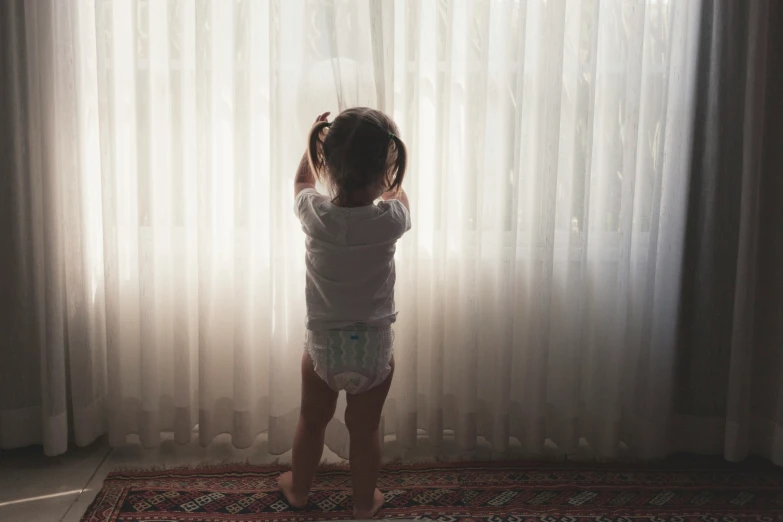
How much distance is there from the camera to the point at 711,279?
2096 mm

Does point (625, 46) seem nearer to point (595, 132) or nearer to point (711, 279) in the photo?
point (595, 132)

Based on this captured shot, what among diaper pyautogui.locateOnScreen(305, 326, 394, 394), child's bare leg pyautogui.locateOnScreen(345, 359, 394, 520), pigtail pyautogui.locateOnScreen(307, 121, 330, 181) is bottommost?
child's bare leg pyautogui.locateOnScreen(345, 359, 394, 520)

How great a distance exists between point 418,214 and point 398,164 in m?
0.34

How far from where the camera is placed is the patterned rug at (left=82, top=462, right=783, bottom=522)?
71.8 inches

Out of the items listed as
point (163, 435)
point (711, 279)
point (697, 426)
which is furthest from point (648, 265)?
point (163, 435)

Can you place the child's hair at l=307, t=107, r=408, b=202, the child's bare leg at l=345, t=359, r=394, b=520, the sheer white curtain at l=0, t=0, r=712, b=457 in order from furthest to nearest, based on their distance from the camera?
1. the sheer white curtain at l=0, t=0, r=712, b=457
2. the child's bare leg at l=345, t=359, r=394, b=520
3. the child's hair at l=307, t=107, r=408, b=202

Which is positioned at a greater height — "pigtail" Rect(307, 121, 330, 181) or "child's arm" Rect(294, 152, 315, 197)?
"pigtail" Rect(307, 121, 330, 181)

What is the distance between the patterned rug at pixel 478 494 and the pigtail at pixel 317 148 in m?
0.89

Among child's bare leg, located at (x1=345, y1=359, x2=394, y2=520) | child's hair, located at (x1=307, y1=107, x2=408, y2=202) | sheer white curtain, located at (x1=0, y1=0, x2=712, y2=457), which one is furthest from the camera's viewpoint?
sheer white curtain, located at (x1=0, y1=0, x2=712, y2=457)

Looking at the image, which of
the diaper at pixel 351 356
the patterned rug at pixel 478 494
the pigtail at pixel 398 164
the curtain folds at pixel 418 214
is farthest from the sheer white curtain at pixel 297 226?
the diaper at pixel 351 356

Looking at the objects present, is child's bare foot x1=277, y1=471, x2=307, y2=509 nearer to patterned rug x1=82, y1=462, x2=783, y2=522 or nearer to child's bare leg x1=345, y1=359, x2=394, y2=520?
patterned rug x1=82, y1=462, x2=783, y2=522

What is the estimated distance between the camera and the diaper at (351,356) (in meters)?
1.69

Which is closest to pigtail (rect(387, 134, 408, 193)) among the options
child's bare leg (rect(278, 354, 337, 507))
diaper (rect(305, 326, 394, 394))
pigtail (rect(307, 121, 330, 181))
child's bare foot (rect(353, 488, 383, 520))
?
pigtail (rect(307, 121, 330, 181))

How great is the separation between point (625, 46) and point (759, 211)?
64cm
